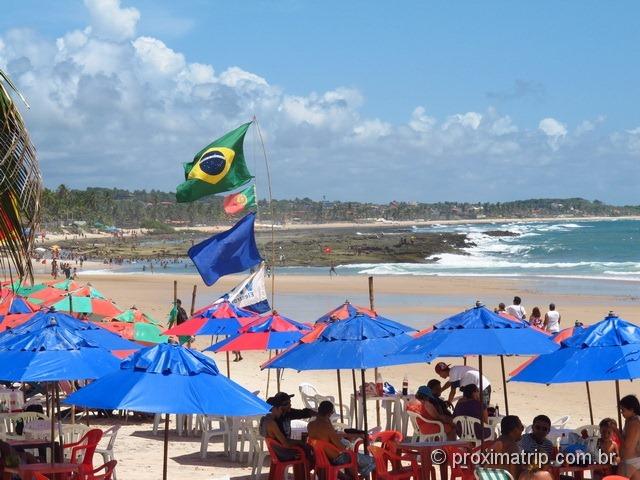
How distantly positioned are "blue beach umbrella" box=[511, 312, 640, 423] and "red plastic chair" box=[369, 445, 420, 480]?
134cm

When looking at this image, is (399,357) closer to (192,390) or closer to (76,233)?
(192,390)

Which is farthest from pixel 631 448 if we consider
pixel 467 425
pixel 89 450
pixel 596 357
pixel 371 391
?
pixel 371 391

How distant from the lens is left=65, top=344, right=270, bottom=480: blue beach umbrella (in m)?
6.91

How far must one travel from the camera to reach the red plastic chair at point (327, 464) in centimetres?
854

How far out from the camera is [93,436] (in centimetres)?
843

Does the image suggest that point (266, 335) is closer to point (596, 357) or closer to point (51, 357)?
point (51, 357)

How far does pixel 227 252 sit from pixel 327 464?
17.5ft

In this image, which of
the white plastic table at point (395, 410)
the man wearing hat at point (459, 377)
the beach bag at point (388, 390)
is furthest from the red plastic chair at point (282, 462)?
the beach bag at point (388, 390)

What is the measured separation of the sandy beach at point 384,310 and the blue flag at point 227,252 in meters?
2.34

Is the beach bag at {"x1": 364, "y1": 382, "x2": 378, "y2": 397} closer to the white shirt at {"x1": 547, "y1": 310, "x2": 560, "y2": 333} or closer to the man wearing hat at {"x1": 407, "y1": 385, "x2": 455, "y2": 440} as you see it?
the man wearing hat at {"x1": 407, "y1": 385, "x2": 455, "y2": 440}

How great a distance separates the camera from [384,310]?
109ft

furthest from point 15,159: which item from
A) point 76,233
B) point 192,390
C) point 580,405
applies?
point 76,233

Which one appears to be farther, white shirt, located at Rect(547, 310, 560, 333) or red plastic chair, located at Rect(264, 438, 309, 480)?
white shirt, located at Rect(547, 310, 560, 333)

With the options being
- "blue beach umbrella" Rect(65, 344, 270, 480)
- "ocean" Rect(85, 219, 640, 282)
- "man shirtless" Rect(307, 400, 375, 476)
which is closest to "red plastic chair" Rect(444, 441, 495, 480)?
"man shirtless" Rect(307, 400, 375, 476)
